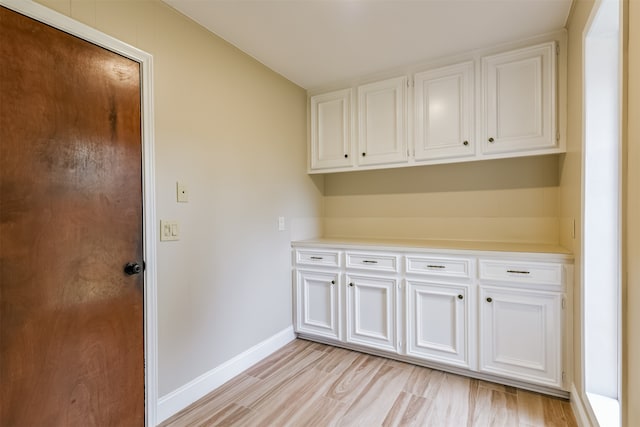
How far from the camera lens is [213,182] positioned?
207 centimetres

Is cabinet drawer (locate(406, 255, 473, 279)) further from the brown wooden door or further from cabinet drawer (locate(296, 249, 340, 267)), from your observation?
the brown wooden door

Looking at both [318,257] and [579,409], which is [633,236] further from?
[318,257]

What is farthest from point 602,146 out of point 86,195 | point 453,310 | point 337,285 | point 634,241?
point 86,195

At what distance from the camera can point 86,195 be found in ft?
4.68

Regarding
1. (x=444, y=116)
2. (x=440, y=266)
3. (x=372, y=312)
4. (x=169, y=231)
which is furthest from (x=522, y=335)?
(x=169, y=231)

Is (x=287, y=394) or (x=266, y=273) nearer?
(x=287, y=394)

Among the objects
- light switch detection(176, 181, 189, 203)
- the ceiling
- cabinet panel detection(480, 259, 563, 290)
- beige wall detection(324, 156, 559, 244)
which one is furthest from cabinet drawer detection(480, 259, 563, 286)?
light switch detection(176, 181, 189, 203)

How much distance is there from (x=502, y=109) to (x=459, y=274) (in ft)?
4.00

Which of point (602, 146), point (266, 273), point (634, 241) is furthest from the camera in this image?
point (266, 273)

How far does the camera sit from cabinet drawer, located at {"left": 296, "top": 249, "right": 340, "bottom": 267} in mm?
2639

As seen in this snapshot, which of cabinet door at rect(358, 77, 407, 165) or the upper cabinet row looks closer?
the upper cabinet row

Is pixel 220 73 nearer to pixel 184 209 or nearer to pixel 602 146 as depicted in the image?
pixel 184 209

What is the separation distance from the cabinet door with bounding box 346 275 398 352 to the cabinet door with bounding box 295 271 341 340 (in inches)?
4.9

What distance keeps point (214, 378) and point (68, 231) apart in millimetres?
1290
